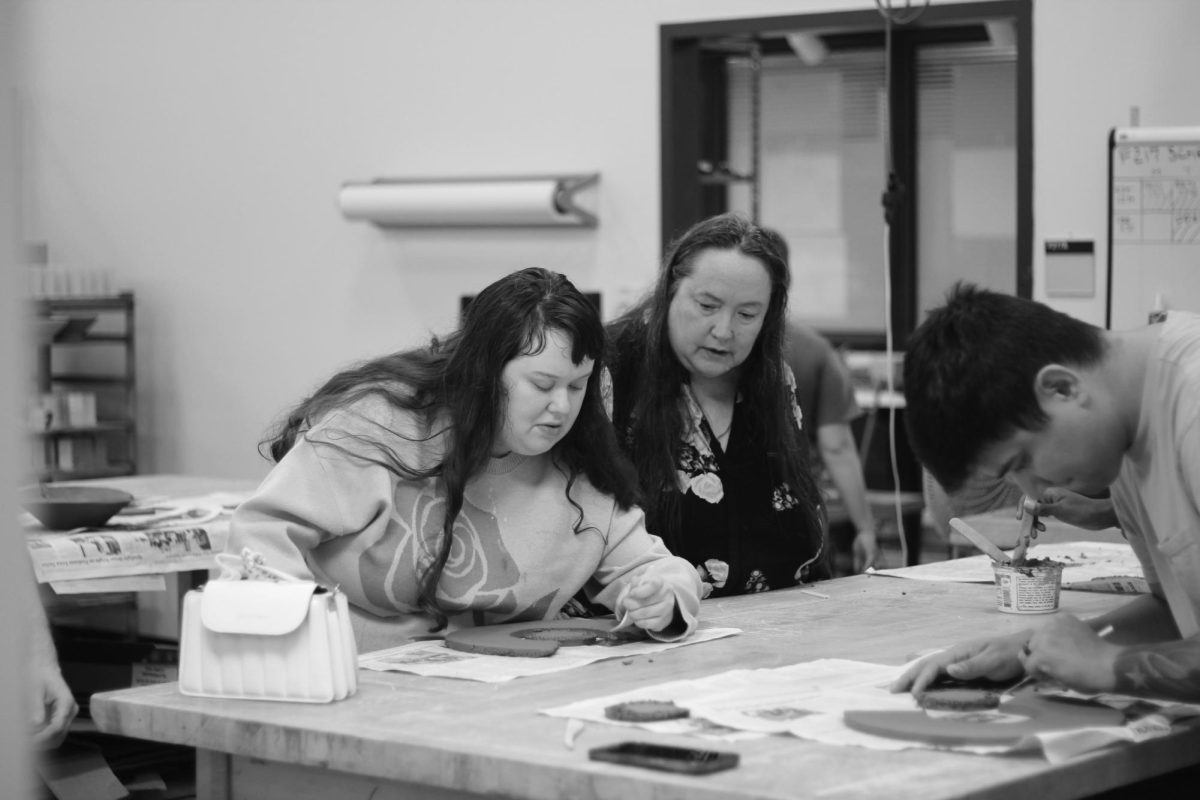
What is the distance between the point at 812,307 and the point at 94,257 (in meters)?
3.23

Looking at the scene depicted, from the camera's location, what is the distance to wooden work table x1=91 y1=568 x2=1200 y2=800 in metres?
1.61

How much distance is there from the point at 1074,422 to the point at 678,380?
4.23 ft

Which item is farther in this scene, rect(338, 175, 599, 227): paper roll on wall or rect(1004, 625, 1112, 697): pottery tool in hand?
rect(338, 175, 599, 227): paper roll on wall

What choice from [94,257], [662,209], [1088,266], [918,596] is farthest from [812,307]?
[918,596]

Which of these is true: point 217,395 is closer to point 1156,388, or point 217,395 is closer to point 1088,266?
point 1088,266

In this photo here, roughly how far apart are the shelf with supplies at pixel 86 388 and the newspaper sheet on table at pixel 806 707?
15.5 feet

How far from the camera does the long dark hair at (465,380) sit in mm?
2377

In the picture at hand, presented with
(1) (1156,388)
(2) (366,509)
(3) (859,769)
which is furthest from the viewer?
(2) (366,509)

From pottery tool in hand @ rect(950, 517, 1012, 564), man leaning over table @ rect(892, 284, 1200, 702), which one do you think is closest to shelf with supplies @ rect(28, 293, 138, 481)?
pottery tool in hand @ rect(950, 517, 1012, 564)

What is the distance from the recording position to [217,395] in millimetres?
6816

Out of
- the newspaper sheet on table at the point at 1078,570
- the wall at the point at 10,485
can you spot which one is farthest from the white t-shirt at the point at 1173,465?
the wall at the point at 10,485

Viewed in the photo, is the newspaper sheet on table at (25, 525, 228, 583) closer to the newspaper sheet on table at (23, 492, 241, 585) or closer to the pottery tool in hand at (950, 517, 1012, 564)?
the newspaper sheet on table at (23, 492, 241, 585)

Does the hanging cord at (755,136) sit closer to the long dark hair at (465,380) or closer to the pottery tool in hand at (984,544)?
the pottery tool in hand at (984,544)

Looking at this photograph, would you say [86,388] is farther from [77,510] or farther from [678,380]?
[678,380]
